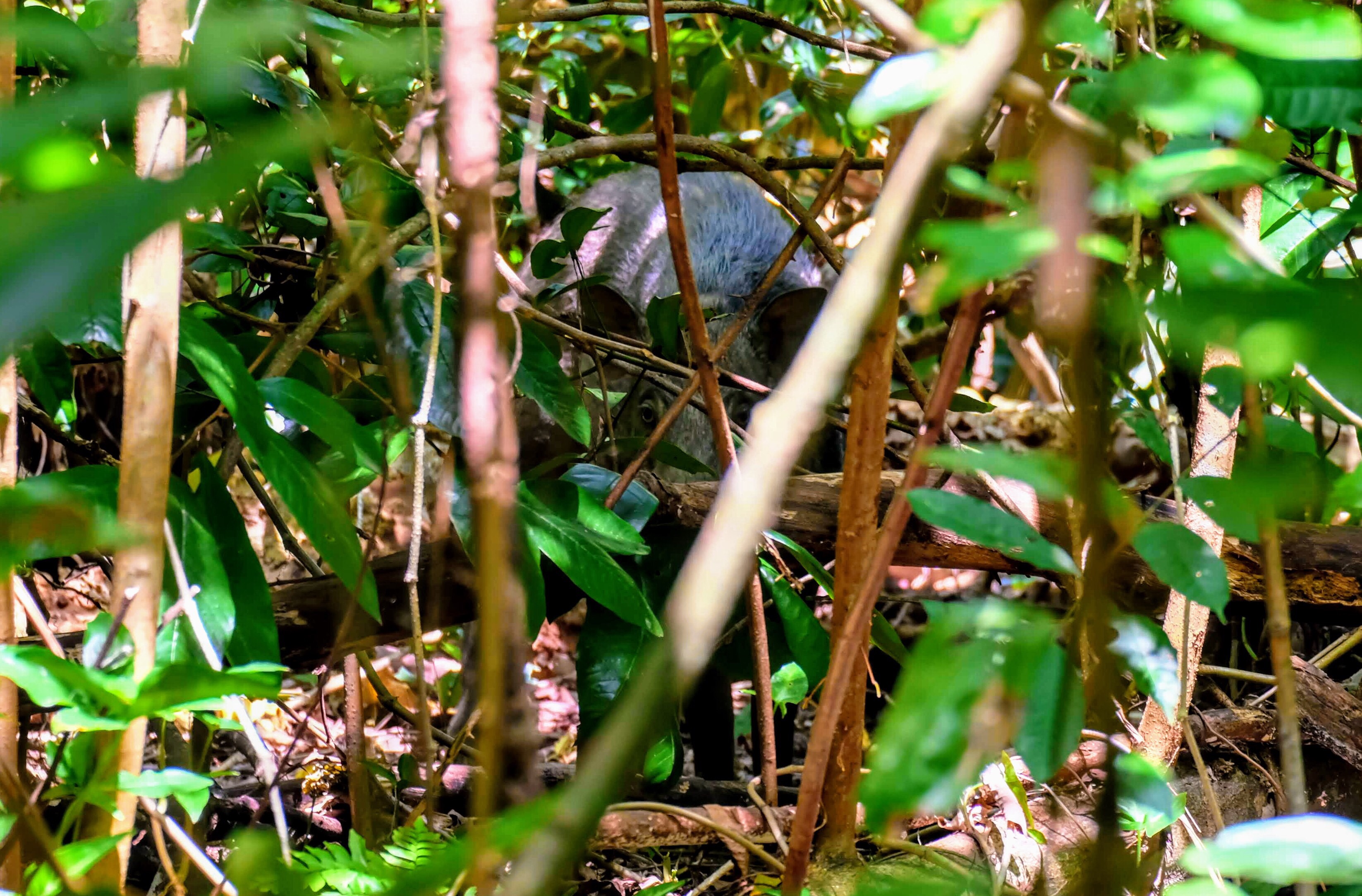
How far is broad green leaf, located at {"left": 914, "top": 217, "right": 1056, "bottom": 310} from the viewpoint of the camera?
41 centimetres

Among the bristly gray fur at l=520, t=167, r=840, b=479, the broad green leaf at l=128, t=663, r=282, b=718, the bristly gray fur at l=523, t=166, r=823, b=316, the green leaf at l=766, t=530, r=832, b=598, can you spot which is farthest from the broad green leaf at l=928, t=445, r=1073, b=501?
the bristly gray fur at l=523, t=166, r=823, b=316

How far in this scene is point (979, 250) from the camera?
42cm

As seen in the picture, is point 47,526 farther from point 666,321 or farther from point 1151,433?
point 666,321

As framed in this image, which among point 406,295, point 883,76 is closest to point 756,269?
point 406,295

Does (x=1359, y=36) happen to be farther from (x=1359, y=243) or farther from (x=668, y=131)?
(x=1359, y=243)

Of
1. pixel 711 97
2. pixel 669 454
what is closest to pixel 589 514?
pixel 669 454

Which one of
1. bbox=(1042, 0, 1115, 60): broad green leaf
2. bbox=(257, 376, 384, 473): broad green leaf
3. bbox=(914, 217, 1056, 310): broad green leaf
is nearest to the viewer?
bbox=(914, 217, 1056, 310): broad green leaf

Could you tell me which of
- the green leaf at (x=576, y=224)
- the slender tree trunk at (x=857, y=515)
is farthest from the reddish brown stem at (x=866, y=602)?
the green leaf at (x=576, y=224)

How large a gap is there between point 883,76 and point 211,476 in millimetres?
882

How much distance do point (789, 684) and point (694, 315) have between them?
0.81m

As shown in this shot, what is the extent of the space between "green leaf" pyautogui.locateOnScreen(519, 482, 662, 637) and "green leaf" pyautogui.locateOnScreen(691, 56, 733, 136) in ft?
7.94

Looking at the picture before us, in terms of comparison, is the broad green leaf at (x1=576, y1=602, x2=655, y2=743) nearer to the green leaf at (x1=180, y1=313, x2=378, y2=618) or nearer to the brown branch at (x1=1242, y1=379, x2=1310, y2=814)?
the green leaf at (x1=180, y1=313, x2=378, y2=618)

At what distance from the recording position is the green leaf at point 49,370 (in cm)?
124

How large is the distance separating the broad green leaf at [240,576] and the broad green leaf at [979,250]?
838mm
